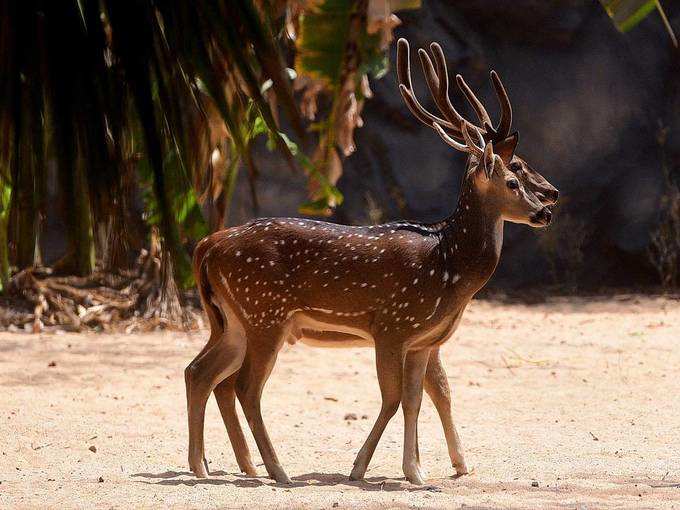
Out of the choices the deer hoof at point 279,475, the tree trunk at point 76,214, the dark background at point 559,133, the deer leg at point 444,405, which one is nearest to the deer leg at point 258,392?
the deer hoof at point 279,475

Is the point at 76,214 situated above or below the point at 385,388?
above

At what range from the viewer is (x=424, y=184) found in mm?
12836

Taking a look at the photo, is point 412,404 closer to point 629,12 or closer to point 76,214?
point 629,12

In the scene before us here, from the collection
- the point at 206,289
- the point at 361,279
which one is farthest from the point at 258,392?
the point at 361,279

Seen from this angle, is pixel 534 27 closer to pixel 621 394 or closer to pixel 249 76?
pixel 621 394

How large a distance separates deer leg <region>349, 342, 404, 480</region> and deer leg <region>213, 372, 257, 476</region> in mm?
521

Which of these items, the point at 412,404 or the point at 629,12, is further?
the point at 412,404

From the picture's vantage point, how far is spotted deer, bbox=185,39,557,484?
16.4 feet

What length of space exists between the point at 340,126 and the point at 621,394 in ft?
8.74

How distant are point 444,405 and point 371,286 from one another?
2.58ft

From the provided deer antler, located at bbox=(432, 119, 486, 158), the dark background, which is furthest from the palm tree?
the dark background

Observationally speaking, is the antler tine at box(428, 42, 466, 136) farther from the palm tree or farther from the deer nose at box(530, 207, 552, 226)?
the palm tree

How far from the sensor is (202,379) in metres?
5.14

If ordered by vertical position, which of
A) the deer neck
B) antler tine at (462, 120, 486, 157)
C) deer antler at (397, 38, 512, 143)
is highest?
deer antler at (397, 38, 512, 143)
